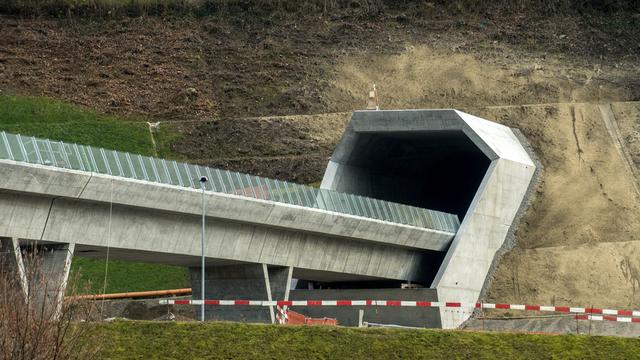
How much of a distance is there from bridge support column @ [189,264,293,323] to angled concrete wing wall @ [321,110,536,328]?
247 inches

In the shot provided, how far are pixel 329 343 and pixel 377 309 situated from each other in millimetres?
18983

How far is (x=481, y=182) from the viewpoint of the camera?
201 ft

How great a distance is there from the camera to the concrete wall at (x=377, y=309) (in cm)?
5503

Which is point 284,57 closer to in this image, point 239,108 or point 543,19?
point 239,108

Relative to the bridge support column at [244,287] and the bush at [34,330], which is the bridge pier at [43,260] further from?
the bridge support column at [244,287]

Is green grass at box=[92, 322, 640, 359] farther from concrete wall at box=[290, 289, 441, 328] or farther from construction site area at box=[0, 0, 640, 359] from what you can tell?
concrete wall at box=[290, 289, 441, 328]

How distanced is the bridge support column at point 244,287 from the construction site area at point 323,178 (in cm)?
9

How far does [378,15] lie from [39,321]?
240ft

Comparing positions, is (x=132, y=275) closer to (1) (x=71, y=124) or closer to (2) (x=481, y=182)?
(1) (x=71, y=124)

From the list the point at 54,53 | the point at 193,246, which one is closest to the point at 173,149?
the point at 54,53

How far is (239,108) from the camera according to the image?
90375 mm

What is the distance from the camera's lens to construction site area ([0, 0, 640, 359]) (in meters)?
43.8

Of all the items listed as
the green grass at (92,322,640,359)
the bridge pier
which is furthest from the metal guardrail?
the green grass at (92,322,640,359)

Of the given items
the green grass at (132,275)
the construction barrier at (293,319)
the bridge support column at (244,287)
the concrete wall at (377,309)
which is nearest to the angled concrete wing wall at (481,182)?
the concrete wall at (377,309)
